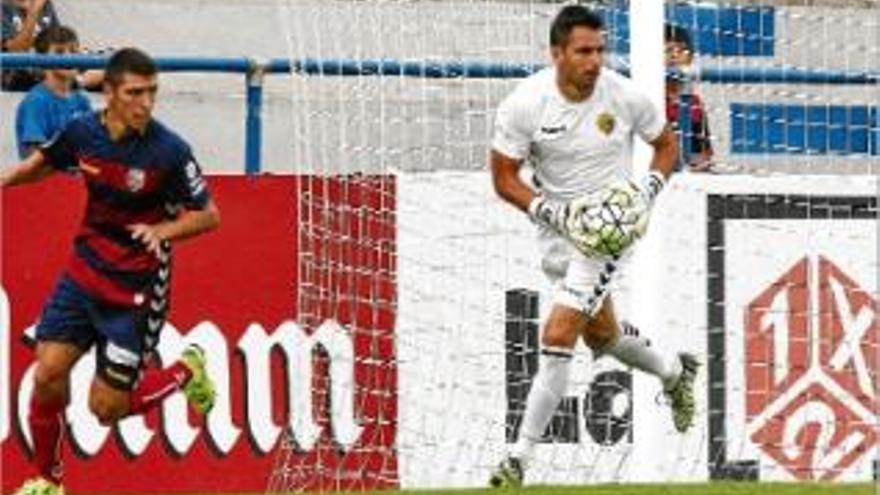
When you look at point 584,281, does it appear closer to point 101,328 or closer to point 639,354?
point 639,354

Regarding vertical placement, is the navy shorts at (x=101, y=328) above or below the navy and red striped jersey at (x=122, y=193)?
below

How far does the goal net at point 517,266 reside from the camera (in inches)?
693

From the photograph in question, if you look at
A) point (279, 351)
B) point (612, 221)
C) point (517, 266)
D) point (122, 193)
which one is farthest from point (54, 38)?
point (612, 221)

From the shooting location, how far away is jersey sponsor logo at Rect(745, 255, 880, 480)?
18.1 m

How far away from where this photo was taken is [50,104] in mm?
17406

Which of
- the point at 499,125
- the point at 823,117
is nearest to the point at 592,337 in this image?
the point at 499,125

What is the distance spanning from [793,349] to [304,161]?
113 inches

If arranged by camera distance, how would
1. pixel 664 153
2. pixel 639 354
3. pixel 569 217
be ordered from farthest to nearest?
1. pixel 639 354
2. pixel 664 153
3. pixel 569 217

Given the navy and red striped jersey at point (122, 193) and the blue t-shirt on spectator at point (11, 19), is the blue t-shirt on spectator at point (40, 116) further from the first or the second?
the navy and red striped jersey at point (122, 193)

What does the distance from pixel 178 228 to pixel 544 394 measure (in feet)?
5.95

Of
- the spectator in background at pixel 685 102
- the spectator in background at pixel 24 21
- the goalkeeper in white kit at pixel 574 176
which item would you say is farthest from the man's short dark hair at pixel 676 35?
the spectator in background at pixel 24 21

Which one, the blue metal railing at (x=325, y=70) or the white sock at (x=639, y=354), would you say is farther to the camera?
the blue metal railing at (x=325, y=70)

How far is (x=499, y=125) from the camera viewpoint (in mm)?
14844

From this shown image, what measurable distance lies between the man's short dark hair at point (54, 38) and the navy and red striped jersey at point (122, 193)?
275 centimetres
